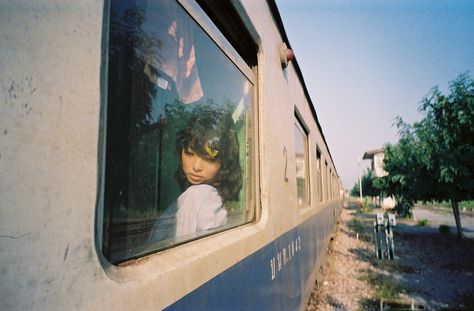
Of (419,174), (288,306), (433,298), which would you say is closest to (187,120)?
(288,306)

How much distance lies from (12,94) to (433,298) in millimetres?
5923

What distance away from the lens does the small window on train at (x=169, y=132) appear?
871mm

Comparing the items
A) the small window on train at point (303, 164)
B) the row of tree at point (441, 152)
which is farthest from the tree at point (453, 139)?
the small window on train at point (303, 164)

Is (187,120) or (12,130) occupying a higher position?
(187,120)

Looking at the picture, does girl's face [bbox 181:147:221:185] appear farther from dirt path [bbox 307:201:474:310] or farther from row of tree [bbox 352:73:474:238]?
row of tree [bbox 352:73:474:238]

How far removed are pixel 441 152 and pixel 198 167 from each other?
9112 millimetres

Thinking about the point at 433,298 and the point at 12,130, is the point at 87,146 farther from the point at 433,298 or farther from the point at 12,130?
the point at 433,298

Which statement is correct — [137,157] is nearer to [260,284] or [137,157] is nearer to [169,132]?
[169,132]

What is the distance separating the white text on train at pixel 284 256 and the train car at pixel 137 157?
6 centimetres

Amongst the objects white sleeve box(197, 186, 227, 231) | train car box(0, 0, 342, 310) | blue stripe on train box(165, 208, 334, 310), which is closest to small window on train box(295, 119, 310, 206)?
blue stripe on train box(165, 208, 334, 310)

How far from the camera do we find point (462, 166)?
7969 millimetres

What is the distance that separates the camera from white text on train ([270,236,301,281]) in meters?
2.03

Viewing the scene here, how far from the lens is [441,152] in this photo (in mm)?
8461

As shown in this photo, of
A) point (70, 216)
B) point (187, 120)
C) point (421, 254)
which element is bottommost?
point (421, 254)
